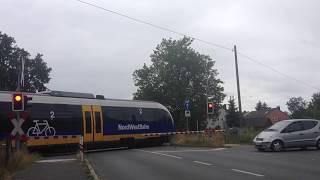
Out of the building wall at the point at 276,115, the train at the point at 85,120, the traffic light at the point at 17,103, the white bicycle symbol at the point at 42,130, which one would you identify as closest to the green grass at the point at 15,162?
the traffic light at the point at 17,103

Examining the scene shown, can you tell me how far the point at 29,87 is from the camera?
70.0 m

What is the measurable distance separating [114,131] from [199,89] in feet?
148

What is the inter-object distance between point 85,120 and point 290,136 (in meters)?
11.6

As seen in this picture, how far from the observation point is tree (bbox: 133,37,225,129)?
77188mm

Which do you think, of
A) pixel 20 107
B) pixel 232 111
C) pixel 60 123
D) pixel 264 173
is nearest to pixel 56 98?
pixel 60 123

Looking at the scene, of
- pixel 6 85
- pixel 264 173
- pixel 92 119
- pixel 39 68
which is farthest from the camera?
pixel 39 68

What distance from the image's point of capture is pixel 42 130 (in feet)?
99.0

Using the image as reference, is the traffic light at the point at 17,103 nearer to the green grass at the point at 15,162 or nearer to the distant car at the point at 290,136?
the green grass at the point at 15,162

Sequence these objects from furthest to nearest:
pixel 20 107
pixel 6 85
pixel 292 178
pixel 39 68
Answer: pixel 39 68
pixel 6 85
pixel 20 107
pixel 292 178

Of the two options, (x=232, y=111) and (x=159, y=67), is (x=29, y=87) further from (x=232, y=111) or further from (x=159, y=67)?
(x=232, y=111)

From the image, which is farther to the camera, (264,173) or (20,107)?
(20,107)

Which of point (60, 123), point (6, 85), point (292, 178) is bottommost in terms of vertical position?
point (292, 178)

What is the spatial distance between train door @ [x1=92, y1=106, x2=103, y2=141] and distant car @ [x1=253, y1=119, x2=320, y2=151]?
970cm

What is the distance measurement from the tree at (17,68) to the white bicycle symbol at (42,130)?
33854 mm
